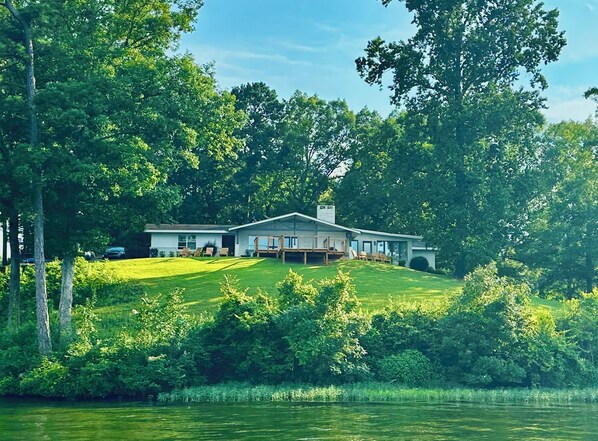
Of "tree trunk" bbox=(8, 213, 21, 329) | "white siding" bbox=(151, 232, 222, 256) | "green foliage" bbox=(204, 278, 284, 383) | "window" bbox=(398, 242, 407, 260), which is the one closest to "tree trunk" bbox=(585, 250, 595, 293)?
"window" bbox=(398, 242, 407, 260)

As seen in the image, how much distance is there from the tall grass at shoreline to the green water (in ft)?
4.97

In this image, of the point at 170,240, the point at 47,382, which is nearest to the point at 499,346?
the point at 47,382

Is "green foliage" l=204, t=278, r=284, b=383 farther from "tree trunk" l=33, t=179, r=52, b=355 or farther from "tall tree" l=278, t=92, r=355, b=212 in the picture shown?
"tall tree" l=278, t=92, r=355, b=212

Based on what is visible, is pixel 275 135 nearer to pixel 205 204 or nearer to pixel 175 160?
pixel 205 204

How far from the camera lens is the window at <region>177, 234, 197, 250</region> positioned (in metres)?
64.4

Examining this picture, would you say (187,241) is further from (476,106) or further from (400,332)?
(400,332)

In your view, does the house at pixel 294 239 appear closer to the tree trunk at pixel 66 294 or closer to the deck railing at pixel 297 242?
the deck railing at pixel 297 242

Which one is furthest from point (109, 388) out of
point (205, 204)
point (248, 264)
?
point (205, 204)

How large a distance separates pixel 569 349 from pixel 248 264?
26958mm

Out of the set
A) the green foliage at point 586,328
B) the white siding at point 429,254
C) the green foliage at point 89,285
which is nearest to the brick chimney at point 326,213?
the white siding at point 429,254

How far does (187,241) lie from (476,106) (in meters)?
26.4

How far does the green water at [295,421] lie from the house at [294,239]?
30725mm

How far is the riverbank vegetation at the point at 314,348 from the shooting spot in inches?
1094

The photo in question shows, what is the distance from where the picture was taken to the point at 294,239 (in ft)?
204
